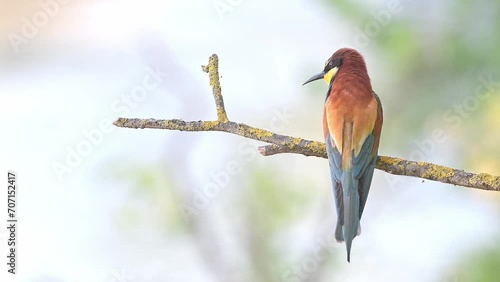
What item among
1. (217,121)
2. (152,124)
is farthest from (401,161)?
(152,124)

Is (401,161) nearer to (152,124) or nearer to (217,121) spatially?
(217,121)

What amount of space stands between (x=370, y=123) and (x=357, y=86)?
0.27 feet

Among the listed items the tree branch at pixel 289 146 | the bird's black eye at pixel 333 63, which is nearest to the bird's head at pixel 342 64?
the bird's black eye at pixel 333 63

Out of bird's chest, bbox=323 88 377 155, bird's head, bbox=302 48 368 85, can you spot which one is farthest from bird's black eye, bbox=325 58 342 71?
bird's chest, bbox=323 88 377 155

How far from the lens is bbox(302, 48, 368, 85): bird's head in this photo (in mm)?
1361

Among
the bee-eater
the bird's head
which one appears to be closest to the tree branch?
the bee-eater

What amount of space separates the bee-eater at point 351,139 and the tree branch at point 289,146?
49mm

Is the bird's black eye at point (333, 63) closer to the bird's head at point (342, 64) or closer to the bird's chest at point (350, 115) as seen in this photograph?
the bird's head at point (342, 64)

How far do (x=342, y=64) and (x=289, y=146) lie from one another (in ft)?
0.74

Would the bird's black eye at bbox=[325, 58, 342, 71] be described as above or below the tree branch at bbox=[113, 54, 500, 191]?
above

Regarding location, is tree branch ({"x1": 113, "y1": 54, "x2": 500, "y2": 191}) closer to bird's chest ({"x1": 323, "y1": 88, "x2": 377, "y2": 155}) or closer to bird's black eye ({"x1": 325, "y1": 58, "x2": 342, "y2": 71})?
bird's chest ({"x1": 323, "y1": 88, "x2": 377, "y2": 155})

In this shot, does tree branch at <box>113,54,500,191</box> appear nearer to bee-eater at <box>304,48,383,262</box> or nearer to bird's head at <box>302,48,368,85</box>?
bee-eater at <box>304,48,383,262</box>

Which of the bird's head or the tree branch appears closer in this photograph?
the tree branch

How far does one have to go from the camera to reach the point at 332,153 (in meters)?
1.25
